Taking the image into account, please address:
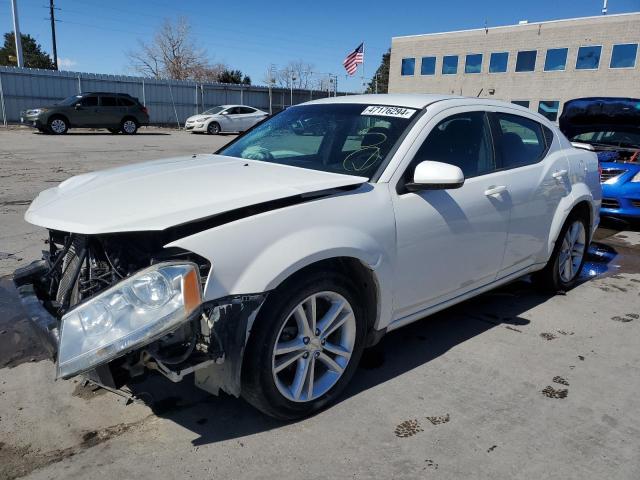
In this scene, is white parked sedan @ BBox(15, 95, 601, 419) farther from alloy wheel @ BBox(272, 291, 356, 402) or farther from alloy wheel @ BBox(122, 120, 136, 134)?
alloy wheel @ BBox(122, 120, 136, 134)

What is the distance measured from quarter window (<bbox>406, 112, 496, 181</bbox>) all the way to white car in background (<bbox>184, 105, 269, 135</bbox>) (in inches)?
896

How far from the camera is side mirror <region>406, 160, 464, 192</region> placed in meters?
2.91

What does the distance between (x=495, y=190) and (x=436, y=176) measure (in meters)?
0.84

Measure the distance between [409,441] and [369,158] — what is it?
1.59m

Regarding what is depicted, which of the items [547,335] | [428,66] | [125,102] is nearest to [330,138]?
[547,335]

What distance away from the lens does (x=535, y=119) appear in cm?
441

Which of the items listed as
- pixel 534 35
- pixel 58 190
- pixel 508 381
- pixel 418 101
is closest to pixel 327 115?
pixel 418 101

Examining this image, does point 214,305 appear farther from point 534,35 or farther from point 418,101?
point 534,35

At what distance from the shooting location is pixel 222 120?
25969 mm

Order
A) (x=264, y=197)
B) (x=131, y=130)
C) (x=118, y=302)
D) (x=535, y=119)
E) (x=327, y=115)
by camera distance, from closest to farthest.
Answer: (x=118, y=302) < (x=264, y=197) < (x=327, y=115) < (x=535, y=119) < (x=131, y=130)

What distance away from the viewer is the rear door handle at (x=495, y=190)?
351 centimetres

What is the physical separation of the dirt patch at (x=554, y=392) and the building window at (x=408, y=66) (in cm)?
4792

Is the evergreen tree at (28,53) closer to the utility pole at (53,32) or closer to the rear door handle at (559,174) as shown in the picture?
the utility pole at (53,32)

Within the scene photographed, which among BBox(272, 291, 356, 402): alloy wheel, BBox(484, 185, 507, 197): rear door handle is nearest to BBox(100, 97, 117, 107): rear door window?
BBox(484, 185, 507, 197): rear door handle
